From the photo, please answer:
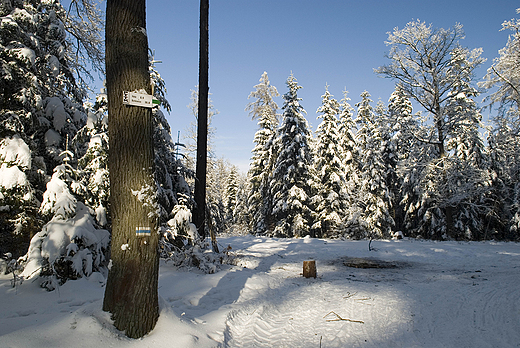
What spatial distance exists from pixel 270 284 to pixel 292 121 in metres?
16.2

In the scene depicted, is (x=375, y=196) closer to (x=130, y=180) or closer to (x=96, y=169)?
(x=96, y=169)

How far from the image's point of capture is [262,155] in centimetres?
2523

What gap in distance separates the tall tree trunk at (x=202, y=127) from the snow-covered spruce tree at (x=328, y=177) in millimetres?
13879

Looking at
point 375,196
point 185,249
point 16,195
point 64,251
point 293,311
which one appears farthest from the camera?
point 375,196

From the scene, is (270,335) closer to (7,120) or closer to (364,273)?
(364,273)

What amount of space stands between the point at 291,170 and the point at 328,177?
10.3ft

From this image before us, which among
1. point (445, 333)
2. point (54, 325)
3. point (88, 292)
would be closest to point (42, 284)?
point (88, 292)

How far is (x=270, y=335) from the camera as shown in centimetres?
413

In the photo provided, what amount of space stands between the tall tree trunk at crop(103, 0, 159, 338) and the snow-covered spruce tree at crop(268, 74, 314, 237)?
17527mm

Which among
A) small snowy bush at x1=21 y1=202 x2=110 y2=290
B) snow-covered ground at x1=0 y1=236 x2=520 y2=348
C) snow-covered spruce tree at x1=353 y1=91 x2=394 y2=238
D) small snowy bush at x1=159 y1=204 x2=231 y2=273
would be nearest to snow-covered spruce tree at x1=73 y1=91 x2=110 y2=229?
small snowy bush at x1=21 y1=202 x2=110 y2=290

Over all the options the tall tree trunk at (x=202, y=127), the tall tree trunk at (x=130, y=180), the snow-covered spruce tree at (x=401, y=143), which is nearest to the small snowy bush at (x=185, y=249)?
the tall tree trunk at (x=202, y=127)

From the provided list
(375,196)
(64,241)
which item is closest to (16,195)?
(64,241)

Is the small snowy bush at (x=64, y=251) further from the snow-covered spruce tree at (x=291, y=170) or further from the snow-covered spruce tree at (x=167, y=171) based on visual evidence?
the snow-covered spruce tree at (x=291, y=170)

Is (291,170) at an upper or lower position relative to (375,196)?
upper
